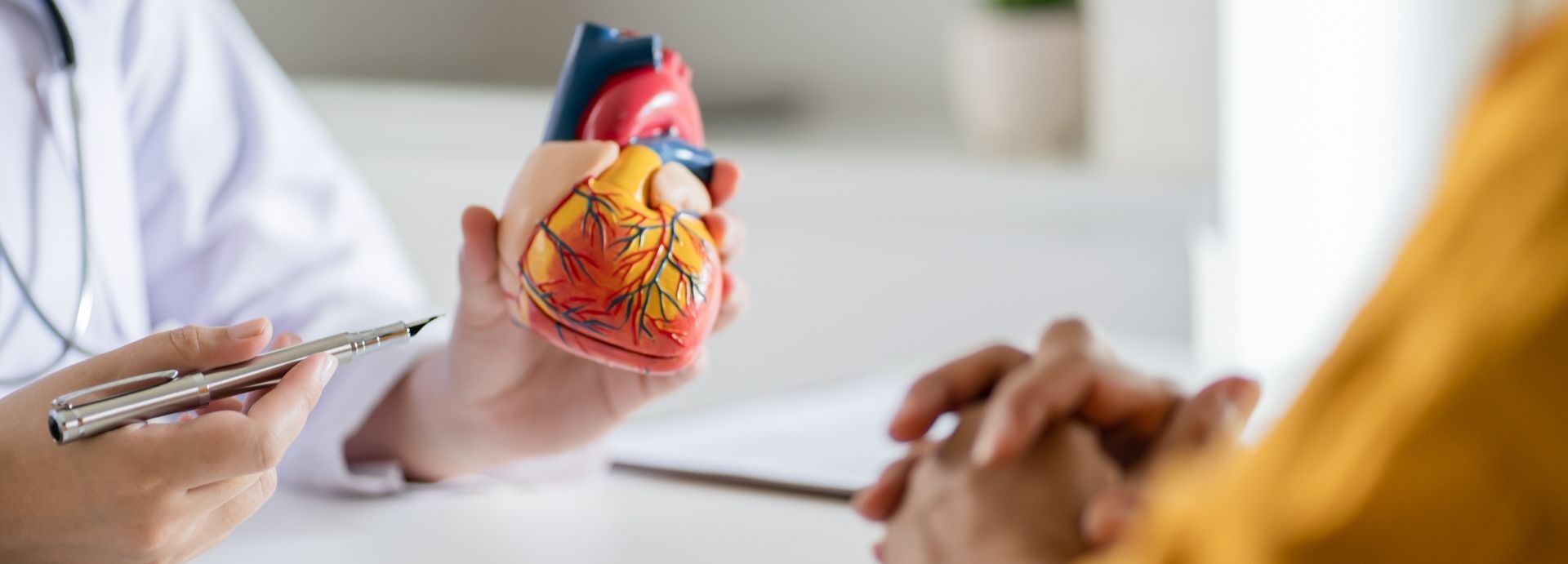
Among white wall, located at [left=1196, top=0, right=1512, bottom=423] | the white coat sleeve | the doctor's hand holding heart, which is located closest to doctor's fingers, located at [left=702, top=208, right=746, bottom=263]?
the doctor's hand holding heart

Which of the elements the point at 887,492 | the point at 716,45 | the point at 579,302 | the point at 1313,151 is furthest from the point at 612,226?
the point at 716,45

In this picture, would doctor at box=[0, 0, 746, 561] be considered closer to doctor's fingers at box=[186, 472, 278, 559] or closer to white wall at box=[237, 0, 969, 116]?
doctor's fingers at box=[186, 472, 278, 559]

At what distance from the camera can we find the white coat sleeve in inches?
Result: 29.6

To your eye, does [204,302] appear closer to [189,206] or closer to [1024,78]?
[189,206]

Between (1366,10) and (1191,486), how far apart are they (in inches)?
31.4

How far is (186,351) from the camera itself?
15.8 inches

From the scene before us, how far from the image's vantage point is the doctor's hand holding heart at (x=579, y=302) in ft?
1.67

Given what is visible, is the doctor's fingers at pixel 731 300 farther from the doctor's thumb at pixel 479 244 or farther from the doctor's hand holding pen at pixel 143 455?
the doctor's hand holding pen at pixel 143 455

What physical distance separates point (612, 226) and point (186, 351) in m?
0.15

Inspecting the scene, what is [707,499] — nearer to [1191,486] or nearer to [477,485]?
[477,485]

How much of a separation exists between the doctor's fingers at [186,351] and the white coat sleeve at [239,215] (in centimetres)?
30

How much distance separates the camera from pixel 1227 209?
1.37 metres

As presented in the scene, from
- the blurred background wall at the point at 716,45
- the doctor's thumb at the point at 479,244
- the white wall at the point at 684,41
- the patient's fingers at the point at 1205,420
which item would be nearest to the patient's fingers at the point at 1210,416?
the patient's fingers at the point at 1205,420

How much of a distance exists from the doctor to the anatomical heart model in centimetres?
2
